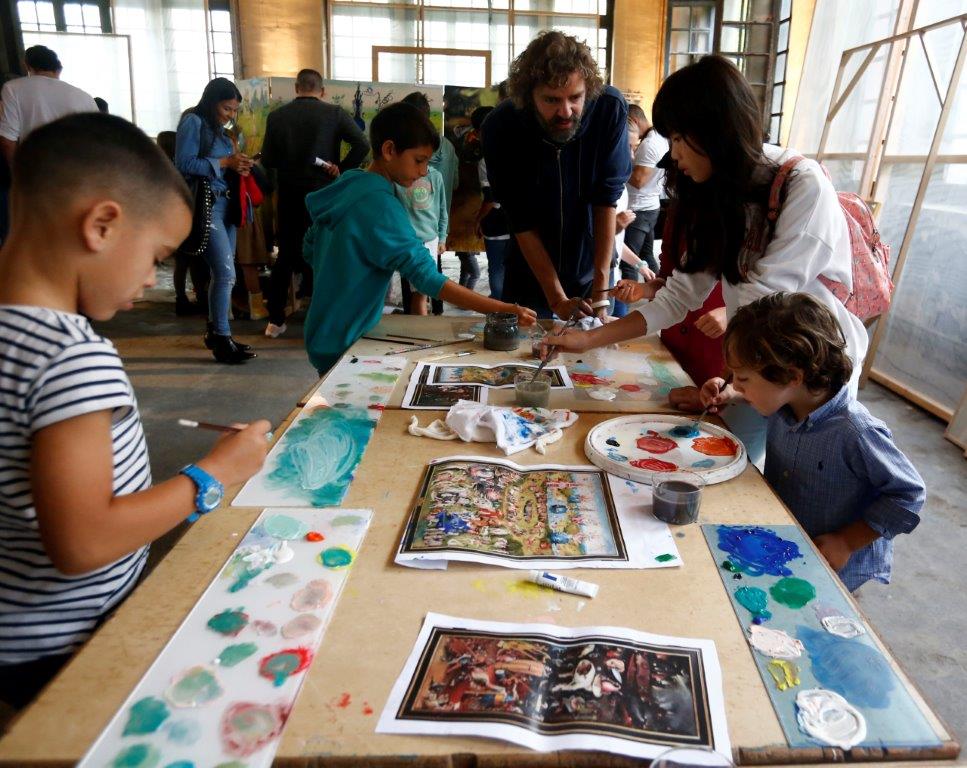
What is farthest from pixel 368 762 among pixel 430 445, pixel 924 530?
pixel 924 530

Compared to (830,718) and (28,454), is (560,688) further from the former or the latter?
(28,454)

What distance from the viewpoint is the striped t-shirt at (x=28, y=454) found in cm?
76

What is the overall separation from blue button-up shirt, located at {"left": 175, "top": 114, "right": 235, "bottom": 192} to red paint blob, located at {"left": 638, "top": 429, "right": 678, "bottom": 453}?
10.7 feet

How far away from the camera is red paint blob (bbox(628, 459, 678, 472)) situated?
4.28 feet

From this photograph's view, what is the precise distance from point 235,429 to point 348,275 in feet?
3.62

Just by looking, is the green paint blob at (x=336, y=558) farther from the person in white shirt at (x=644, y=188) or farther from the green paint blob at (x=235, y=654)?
the person in white shirt at (x=644, y=188)

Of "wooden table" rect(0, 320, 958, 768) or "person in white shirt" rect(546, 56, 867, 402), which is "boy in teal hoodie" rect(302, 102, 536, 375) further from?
"wooden table" rect(0, 320, 958, 768)

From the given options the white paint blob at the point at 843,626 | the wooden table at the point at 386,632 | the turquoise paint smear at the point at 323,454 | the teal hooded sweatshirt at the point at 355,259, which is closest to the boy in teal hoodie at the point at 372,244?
the teal hooded sweatshirt at the point at 355,259

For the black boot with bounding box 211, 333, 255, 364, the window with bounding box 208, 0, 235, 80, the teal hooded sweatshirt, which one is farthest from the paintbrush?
the window with bounding box 208, 0, 235, 80

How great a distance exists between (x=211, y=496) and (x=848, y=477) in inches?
44.2

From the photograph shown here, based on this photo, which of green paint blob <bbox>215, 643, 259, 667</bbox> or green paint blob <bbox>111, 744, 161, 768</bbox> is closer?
green paint blob <bbox>111, 744, 161, 768</bbox>

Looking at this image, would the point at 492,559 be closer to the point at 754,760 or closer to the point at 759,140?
the point at 754,760

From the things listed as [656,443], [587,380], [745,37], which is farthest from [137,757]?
[745,37]

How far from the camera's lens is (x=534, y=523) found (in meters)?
1.13
